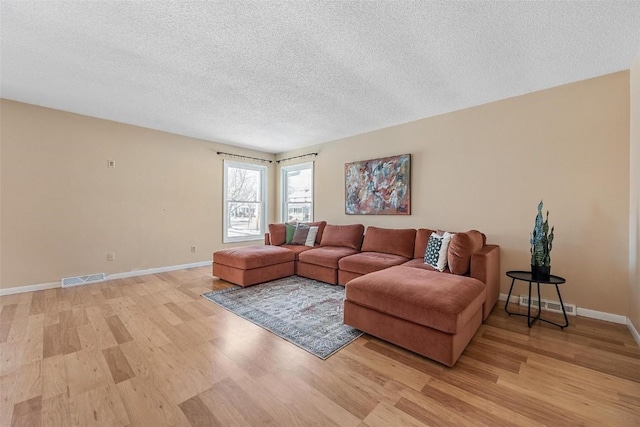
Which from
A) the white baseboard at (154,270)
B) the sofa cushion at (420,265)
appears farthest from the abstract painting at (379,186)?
the white baseboard at (154,270)

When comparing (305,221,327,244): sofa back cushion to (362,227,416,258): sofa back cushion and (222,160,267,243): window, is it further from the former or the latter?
(222,160,267,243): window

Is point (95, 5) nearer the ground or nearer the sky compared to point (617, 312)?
nearer the sky

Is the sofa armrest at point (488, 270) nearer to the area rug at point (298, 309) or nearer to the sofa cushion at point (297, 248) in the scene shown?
the area rug at point (298, 309)

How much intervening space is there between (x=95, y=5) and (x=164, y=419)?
254cm

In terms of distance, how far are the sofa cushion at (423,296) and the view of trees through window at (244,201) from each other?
12.5 feet

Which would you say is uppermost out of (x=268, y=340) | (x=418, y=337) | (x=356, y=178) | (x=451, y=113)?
(x=451, y=113)

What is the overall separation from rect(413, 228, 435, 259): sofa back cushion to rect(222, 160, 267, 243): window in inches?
142

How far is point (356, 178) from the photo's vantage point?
4.43m

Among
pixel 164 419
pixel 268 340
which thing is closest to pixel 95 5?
pixel 164 419

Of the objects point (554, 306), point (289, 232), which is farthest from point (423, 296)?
point (289, 232)

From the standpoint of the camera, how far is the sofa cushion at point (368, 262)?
3.12 metres

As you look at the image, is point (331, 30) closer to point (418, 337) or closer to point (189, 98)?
point (189, 98)

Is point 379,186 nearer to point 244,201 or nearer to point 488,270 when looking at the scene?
point 488,270

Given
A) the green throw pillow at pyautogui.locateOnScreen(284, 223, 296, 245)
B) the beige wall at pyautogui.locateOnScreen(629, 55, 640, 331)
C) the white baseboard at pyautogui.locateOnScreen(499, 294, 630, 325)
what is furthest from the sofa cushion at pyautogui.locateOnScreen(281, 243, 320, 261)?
the beige wall at pyautogui.locateOnScreen(629, 55, 640, 331)
